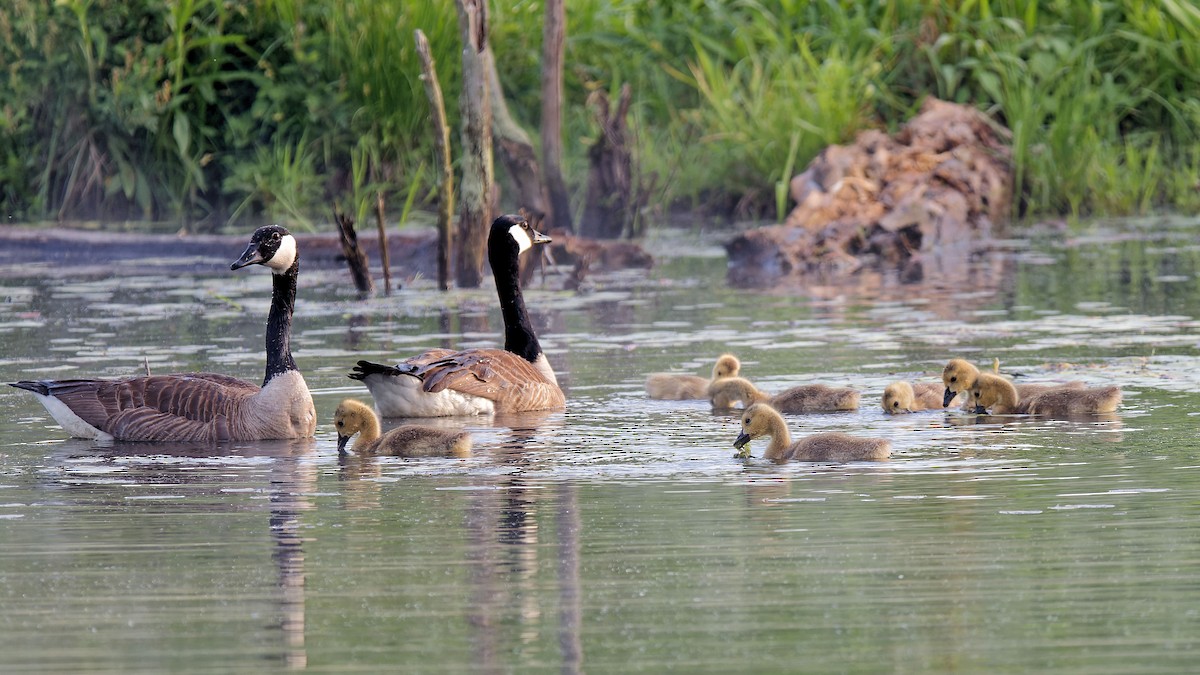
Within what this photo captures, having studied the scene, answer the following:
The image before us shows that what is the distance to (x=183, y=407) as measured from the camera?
11094 mm

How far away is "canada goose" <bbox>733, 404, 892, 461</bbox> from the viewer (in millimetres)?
9893

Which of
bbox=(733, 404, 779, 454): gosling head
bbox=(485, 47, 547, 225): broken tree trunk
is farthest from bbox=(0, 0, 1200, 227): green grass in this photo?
bbox=(733, 404, 779, 454): gosling head

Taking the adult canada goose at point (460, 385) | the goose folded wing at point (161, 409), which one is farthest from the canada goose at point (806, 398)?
the goose folded wing at point (161, 409)

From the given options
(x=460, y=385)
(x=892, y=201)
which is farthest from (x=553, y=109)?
(x=460, y=385)

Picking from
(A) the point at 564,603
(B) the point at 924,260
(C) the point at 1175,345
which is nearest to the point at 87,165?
(B) the point at 924,260

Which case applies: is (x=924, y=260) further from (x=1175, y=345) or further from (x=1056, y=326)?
(x=1175, y=345)

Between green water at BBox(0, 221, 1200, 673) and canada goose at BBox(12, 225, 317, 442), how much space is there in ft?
0.47

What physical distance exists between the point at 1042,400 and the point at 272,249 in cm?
429

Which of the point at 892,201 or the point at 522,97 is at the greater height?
the point at 522,97

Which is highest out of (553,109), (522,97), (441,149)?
(522,97)

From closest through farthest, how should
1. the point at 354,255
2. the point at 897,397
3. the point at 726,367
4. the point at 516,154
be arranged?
the point at 897,397 → the point at 726,367 → the point at 354,255 → the point at 516,154

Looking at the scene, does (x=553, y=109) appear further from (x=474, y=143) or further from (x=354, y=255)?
(x=354, y=255)

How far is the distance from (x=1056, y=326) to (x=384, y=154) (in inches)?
398

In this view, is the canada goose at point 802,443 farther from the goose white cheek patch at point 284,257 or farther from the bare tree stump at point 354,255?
the bare tree stump at point 354,255
